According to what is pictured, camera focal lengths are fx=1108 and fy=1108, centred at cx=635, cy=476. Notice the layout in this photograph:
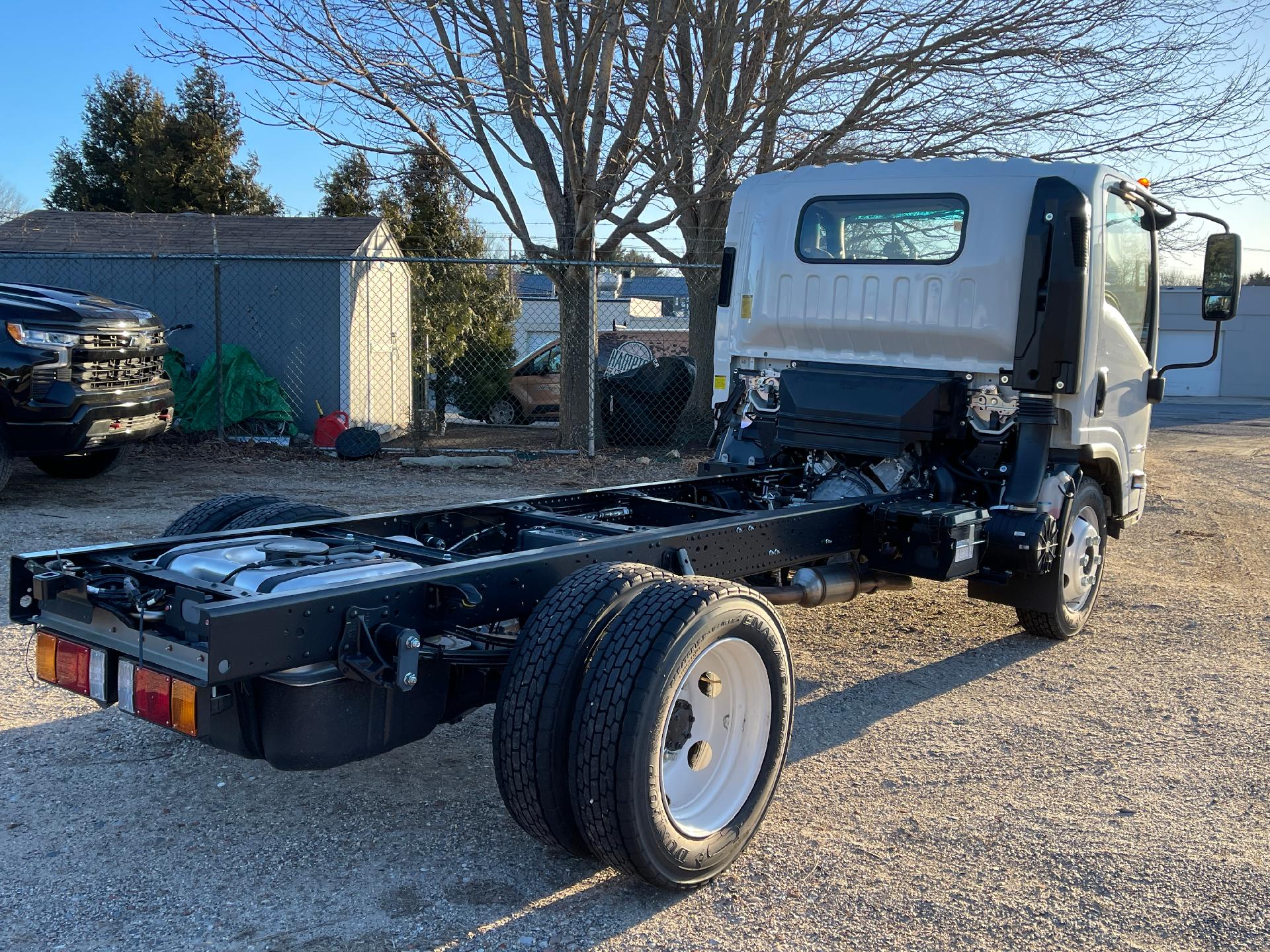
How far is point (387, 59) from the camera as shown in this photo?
1114 cm

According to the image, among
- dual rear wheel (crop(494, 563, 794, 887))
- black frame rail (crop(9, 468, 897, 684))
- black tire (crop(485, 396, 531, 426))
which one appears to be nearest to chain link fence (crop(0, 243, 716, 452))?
black tire (crop(485, 396, 531, 426))

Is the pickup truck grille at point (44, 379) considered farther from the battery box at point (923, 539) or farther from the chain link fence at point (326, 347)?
the battery box at point (923, 539)

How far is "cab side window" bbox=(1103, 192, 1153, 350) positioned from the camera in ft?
19.4

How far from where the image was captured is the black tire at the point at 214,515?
14.9ft

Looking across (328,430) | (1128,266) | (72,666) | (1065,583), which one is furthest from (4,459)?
(1128,266)

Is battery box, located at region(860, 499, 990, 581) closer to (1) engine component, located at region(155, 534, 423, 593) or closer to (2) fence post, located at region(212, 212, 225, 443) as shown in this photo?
(1) engine component, located at region(155, 534, 423, 593)

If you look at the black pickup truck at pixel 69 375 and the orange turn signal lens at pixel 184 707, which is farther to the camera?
the black pickup truck at pixel 69 375

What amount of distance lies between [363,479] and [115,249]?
6.49 m

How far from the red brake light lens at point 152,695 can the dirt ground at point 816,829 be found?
1.95 ft

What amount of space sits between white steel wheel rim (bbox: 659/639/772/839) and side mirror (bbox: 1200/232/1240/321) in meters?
4.15

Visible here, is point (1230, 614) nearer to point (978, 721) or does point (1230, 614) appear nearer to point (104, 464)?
point (978, 721)

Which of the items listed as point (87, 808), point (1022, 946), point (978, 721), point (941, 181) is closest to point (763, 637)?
point (1022, 946)

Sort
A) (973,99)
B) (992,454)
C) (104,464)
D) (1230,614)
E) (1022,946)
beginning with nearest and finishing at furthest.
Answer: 1. (1022,946)
2. (992,454)
3. (1230,614)
4. (104,464)
5. (973,99)

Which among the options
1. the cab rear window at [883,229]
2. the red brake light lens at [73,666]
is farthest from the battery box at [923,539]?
the red brake light lens at [73,666]
